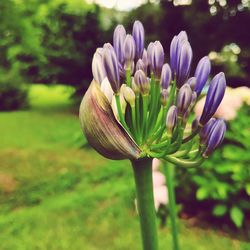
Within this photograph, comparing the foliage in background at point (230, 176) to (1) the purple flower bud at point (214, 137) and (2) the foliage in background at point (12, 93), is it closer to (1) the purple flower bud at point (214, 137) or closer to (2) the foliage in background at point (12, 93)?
(1) the purple flower bud at point (214, 137)

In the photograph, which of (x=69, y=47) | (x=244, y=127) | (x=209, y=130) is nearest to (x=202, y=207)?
(x=244, y=127)

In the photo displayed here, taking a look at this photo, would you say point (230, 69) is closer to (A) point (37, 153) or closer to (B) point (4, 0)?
(A) point (37, 153)

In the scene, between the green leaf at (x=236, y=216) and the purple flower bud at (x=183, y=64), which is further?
the green leaf at (x=236, y=216)

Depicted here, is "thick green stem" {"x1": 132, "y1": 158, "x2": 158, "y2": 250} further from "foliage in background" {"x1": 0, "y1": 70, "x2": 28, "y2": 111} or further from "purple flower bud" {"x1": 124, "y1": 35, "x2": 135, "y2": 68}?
"foliage in background" {"x1": 0, "y1": 70, "x2": 28, "y2": 111}

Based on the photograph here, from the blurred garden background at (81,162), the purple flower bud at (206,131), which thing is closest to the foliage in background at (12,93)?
the blurred garden background at (81,162)

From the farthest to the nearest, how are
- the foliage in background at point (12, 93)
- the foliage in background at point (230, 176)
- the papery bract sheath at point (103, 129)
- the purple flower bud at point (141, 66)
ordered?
1. the foliage in background at point (12, 93)
2. the foliage in background at point (230, 176)
3. the purple flower bud at point (141, 66)
4. the papery bract sheath at point (103, 129)

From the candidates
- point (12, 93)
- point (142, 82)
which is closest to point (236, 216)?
point (142, 82)

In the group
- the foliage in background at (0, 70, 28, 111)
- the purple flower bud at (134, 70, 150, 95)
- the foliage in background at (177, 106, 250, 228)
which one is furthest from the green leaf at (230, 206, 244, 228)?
the foliage in background at (0, 70, 28, 111)
